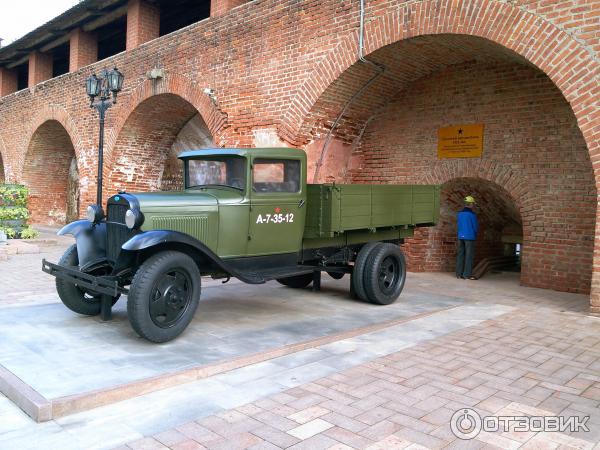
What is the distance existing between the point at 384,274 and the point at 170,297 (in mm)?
3009

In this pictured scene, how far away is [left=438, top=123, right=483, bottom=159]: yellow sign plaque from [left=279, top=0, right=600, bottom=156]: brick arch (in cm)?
227

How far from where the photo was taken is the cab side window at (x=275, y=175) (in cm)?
527

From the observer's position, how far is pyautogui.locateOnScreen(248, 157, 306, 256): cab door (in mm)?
5246

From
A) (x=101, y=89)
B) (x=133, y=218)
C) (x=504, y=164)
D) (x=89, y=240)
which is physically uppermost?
(x=101, y=89)

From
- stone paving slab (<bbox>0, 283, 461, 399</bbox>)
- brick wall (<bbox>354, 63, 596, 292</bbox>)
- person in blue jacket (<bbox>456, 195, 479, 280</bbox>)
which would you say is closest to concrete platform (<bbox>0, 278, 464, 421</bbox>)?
stone paving slab (<bbox>0, 283, 461, 399</bbox>)

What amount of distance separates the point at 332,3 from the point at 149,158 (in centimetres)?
757

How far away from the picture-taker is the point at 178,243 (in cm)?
461

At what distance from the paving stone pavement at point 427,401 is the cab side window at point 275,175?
6.95 feet

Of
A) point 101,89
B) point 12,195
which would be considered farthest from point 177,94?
point 12,195

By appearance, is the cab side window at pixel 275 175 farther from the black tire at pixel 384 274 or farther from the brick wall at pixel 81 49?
the brick wall at pixel 81 49

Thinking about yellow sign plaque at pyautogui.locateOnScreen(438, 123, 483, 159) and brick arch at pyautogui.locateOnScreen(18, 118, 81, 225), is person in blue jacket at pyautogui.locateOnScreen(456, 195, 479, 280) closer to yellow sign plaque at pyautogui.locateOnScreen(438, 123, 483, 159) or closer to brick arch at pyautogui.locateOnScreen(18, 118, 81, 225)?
yellow sign plaque at pyautogui.locateOnScreen(438, 123, 483, 159)

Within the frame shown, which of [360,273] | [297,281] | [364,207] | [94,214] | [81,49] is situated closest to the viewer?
[94,214]

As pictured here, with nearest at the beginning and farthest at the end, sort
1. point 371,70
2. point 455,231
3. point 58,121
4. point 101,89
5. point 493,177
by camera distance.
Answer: point 371,70 → point 493,177 → point 455,231 → point 101,89 → point 58,121

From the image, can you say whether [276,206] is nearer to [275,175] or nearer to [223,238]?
[275,175]
